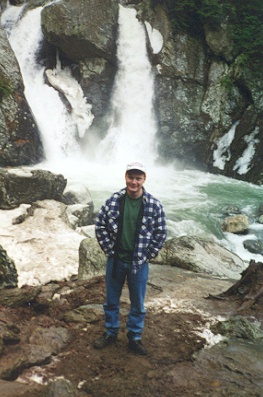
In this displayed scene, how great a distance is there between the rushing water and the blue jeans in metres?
8.91

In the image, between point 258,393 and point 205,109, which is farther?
point 205,109

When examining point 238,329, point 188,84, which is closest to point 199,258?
point 238,329

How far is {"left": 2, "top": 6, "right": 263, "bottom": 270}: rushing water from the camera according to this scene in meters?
13.9

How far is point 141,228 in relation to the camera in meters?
3.19

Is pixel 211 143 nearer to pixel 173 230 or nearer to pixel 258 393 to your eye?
pixel 173 230

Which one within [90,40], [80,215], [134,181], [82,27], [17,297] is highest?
[82,27]

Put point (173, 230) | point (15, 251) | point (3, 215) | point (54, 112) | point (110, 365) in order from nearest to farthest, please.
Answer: point (110, 365) < point (15, 251) < point (3, 215) < point (173, 230) < point (54, 112)

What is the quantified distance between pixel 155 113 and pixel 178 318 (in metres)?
15.6

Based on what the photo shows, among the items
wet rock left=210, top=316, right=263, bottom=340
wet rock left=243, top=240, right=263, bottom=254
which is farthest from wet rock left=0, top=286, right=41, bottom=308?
wet rock left=243, top=240, right=263, bottom=254

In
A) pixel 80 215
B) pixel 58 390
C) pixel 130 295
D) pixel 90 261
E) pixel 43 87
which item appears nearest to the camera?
pixel 58 390

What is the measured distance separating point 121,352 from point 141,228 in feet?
4.51

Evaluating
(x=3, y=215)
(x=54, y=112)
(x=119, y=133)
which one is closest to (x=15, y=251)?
(x=3, y=215)

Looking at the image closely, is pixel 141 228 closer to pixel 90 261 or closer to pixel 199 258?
pixel 90 261

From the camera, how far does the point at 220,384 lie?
294 cm
